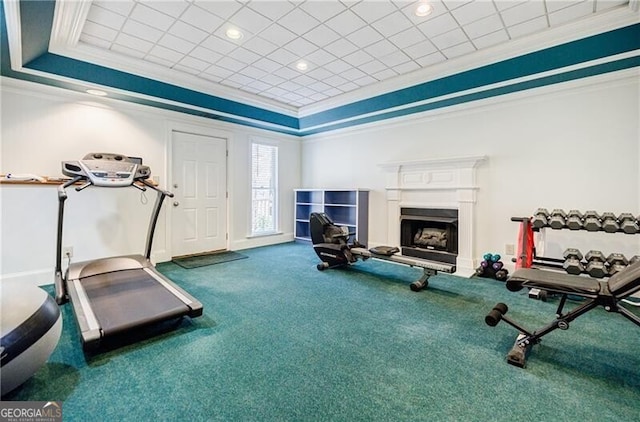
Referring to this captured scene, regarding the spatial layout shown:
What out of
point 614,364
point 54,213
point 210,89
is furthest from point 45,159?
point 614,364

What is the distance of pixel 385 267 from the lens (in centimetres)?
450

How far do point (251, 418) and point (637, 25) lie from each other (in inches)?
171

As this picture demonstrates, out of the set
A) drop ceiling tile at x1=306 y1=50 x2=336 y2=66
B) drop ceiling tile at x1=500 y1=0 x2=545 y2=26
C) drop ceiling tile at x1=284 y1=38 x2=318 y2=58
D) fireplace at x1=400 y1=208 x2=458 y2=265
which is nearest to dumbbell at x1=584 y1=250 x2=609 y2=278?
fireplace at x1=400 y1=208 x2=458 y2=265

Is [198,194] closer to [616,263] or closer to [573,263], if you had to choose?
[573,263]

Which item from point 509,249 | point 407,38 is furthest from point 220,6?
point 509,249

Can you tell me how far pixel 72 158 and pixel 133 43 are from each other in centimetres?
179

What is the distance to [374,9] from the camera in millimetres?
2746

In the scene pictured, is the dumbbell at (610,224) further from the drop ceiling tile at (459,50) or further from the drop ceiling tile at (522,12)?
the drop ceiling tile at (459,50)

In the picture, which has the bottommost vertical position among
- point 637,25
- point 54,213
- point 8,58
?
point 54,213

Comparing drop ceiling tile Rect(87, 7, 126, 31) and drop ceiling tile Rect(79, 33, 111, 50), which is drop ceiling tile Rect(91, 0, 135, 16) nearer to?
drop ceiling tile Rect(87, 7, 126, 31)

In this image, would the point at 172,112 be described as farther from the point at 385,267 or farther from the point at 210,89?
the point at 385,267

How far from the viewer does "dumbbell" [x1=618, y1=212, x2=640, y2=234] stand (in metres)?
2.87

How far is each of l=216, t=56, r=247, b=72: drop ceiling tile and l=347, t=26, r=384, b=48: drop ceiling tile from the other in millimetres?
1509

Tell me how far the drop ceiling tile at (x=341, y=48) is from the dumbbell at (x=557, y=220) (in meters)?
2.95
